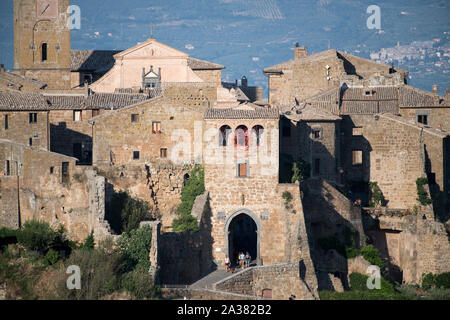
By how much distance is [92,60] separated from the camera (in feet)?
280

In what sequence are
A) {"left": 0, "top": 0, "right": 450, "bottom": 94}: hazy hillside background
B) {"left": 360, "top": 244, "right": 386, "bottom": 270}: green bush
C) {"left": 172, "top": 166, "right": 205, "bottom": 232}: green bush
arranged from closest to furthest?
{"left": 172, "top": 166, "right": 205, "bottom": 232}: green bush
{"left": 360, "top": 244, "right": 386, "bottom": 270}: green bush
{"left": 0, "top": 0, "right": 450, "bottom": 94}: hazy hillside background

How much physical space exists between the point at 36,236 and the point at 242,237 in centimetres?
1328

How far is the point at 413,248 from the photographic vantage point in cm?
6769

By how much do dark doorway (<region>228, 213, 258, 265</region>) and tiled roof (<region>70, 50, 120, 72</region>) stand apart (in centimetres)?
2089

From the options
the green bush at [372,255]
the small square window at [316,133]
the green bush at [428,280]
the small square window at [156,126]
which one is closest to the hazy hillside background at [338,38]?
the small square window at [316,133]

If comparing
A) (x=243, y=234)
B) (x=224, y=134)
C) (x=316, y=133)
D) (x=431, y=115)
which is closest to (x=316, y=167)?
(x=316, y=133)

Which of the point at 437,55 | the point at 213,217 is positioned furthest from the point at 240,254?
the point at 437,55

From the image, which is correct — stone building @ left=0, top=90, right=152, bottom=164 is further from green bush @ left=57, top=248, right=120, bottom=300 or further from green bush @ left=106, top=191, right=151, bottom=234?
green bush @ left=57, top=248, right=120, bottom=300

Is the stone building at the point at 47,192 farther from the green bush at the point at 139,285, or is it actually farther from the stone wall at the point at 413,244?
the stone wall at the point at 413,244

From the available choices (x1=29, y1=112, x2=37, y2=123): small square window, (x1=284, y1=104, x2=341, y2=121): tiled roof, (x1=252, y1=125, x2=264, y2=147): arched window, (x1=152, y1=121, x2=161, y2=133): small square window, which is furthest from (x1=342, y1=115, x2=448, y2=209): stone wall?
(x1=29, y1=112, x2=37, y2=123): small square window

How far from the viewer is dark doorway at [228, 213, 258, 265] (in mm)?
62406

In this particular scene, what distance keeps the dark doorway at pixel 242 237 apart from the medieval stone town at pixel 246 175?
0.34 ft
